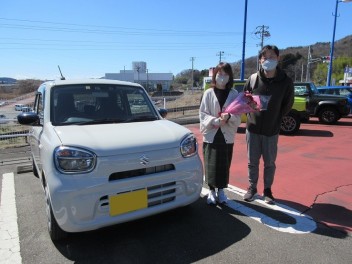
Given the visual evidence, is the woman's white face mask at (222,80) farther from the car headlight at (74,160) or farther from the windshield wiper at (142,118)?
the car headlight at (74,160)

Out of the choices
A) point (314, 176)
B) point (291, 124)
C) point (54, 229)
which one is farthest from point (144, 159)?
point (291, 124)

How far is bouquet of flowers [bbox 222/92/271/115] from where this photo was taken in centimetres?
362

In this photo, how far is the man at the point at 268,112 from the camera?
151 inches

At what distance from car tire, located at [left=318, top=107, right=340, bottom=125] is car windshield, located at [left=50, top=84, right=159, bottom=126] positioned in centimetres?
984

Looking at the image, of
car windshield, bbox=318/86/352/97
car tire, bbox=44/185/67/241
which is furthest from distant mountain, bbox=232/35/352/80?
car tire, bbox=44/185/67/241

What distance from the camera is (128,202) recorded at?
2887 millimetres

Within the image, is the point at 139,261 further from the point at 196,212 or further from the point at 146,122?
the point at 146,122

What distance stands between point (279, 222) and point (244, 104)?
4.68 ft

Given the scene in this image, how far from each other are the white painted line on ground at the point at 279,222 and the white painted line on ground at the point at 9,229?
254cm

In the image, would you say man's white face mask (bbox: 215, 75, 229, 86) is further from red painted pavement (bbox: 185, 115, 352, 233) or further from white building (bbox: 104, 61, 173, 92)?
white building (bbox: 104, 61, 173, 92)

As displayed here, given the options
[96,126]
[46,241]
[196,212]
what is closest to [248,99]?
[196,212]

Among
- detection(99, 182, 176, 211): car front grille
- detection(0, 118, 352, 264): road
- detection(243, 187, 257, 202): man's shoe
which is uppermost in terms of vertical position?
detection(99, 182, 176, 211): car front grille

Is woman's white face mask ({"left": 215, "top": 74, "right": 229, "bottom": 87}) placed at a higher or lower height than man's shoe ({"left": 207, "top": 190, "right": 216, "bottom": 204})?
higher

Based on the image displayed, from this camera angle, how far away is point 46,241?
10.5 feet
